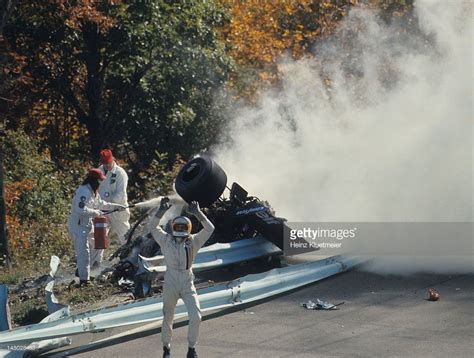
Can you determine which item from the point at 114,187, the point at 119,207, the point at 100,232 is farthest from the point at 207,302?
the point at 114,187

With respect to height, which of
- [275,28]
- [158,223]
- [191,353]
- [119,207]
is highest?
[275,28]

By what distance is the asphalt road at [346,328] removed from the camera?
37.1ft

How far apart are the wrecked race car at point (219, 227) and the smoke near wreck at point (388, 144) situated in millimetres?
1800

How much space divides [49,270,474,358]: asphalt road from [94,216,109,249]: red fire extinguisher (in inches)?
115

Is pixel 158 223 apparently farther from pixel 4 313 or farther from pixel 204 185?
pixel 204 185

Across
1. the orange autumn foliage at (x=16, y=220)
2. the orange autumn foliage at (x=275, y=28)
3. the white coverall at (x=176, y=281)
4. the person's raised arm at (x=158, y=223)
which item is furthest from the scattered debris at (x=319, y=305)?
the orange autumn foliage at (x=275, y=28)

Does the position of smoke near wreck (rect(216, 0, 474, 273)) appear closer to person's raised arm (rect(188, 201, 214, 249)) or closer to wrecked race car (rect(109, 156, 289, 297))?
wrecked race car (rect(109, 156, 289, 297))

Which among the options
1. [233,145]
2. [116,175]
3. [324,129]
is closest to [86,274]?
[116,175]

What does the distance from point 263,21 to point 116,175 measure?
19.9 m

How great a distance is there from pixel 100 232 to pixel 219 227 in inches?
82.3

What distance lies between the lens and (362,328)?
1224 cm

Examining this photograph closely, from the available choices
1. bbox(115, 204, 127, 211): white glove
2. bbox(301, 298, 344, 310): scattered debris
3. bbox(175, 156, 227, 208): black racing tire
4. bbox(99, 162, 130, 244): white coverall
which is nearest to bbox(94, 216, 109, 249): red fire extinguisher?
bbox(115, 204, 127, 211): white glove

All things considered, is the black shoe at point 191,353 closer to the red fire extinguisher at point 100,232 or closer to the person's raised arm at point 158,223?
the person's raised arm at point 158,223

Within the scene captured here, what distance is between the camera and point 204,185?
52.6 ft
